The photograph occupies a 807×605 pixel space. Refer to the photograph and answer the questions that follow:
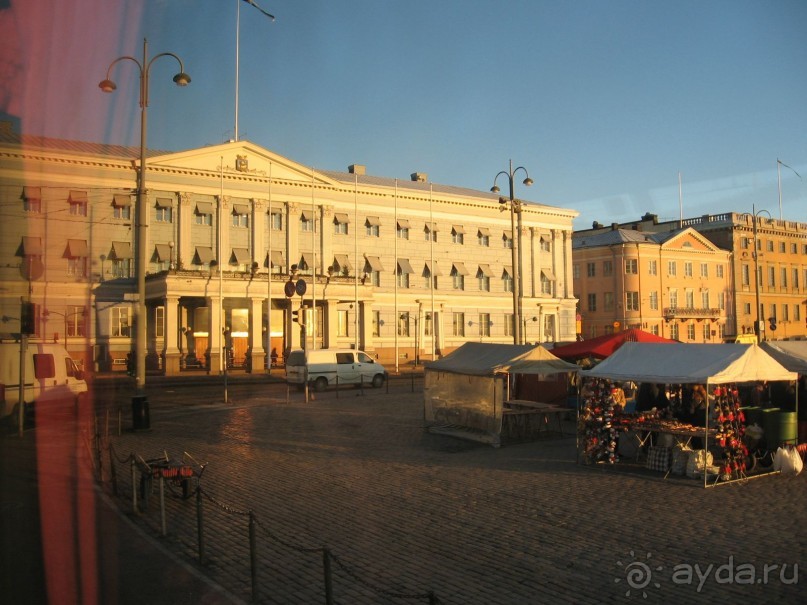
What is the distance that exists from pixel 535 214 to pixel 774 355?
5540 cm

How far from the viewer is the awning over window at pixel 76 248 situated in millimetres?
48897

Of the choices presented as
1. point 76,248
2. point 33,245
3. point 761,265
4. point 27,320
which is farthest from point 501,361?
point 761,265

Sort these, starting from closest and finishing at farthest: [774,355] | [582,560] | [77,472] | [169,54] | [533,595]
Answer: [533,595] → [582,560] → [77,472] → [774,355] → [169,54]

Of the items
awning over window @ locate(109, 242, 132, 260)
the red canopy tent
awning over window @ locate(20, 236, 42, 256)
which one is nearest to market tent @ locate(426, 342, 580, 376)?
the red canopy tent

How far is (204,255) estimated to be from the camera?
55906mm

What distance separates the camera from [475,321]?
68.9m

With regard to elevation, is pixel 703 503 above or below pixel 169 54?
below

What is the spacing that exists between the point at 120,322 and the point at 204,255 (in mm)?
7587

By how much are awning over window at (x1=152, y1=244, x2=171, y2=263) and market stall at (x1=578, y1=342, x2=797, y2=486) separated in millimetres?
43247

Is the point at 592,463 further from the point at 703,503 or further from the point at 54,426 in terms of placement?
the point at 54,426

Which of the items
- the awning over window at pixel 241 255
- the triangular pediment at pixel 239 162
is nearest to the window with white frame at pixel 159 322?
the awning over window at pixel 241 255

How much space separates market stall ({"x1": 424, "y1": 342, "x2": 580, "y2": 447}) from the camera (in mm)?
19406

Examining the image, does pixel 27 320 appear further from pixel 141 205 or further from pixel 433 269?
pixel 433 269

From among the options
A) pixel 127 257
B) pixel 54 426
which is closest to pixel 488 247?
pixel 127 257
